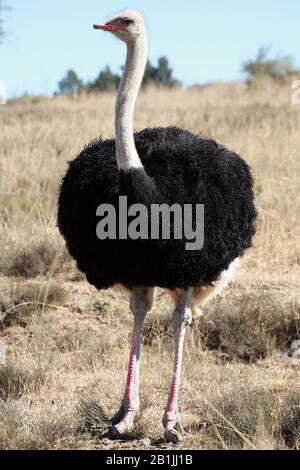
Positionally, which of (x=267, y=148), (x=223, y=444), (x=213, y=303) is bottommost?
(x=223, y=444)

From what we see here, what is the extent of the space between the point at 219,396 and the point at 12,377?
3.77 feet

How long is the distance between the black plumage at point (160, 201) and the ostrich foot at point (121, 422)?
58cm

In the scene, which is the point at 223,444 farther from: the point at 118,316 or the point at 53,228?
the point at 53,228

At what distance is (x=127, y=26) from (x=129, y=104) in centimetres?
34

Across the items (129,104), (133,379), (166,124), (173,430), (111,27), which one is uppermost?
(166,124)

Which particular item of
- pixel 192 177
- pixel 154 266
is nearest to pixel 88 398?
pixel 154 266

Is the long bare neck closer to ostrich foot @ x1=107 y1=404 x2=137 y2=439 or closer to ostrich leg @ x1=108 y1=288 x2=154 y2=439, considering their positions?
ostrich leg @ x1=108 y1=288 x2=154 y2=439

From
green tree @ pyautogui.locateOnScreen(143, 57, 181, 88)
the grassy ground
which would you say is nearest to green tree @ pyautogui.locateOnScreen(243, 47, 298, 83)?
green tree @ pyautogui.locateOnScreen(143, 57, 181, 88)

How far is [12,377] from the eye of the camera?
4.59 metres

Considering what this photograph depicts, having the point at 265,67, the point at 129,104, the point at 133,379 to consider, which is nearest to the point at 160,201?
the point at 129,104

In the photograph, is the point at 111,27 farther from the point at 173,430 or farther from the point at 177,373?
the point at 173,430

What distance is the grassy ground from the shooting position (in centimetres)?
377

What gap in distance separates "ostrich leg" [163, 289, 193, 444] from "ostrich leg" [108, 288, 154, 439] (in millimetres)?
178

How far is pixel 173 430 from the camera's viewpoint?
377 centimetres
